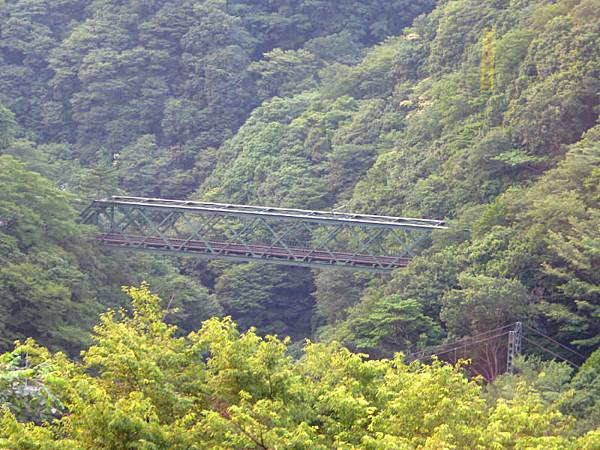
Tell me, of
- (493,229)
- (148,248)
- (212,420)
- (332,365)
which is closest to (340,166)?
(148,248)

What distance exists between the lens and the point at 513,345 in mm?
20750

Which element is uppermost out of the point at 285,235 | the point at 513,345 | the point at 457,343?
the point at 513,345

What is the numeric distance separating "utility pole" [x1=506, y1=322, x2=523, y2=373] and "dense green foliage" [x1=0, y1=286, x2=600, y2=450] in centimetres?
849

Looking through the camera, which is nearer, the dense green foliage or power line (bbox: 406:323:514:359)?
the dense green foliage

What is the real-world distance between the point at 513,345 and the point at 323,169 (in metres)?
18.3

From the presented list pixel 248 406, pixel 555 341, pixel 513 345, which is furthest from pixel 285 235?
pixel 248 406

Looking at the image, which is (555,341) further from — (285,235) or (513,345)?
(285,235)

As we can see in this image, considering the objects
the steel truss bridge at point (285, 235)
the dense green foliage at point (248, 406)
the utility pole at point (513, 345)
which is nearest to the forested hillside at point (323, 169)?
the dense green foliage at point (248, 406)

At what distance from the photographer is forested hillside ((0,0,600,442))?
65.1 feet

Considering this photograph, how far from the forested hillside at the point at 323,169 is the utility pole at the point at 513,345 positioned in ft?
1.80

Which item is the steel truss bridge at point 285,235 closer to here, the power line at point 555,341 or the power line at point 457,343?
the power line at point 457,343

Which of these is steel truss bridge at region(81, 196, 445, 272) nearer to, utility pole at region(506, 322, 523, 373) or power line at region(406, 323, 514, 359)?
power line at region(406, 323, 514, 359)

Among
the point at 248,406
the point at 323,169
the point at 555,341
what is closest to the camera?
the point at 248,406

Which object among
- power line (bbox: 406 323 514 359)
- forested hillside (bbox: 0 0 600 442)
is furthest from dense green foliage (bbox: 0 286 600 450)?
power line (bbox: 406 323 514 359)
